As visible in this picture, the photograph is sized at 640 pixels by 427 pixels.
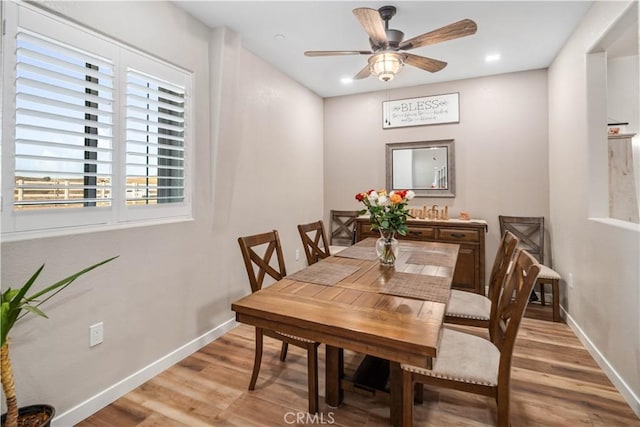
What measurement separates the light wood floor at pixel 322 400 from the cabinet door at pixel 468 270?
3.64 feet

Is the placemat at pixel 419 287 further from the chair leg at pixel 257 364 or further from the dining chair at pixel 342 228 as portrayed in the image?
the dining chair at pixel 342 228

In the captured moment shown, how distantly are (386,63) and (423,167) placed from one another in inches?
86.6

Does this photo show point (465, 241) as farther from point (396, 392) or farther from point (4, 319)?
point (4, 319)

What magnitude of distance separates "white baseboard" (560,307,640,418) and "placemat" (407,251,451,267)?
123 cm

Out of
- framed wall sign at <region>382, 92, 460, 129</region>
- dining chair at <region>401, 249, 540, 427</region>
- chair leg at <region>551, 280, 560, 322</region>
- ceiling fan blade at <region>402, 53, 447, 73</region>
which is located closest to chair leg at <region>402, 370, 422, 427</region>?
dining chair at <region>401, 249, 540, 427</region>

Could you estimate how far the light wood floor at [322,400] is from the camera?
175cm

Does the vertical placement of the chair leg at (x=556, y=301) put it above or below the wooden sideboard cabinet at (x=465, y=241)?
below

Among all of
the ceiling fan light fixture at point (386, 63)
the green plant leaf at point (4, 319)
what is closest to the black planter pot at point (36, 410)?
the green plant leaf at point (4, 319)

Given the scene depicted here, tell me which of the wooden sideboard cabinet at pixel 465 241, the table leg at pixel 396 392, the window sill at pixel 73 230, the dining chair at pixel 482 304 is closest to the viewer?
the window sill at pixel 73 230

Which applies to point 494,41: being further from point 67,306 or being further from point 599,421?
point 67,306

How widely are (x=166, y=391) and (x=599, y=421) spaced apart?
2.59 meters

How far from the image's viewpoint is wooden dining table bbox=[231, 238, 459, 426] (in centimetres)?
114

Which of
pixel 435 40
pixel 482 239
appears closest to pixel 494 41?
pixel 435 40

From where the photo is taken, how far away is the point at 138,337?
211 centimetres
